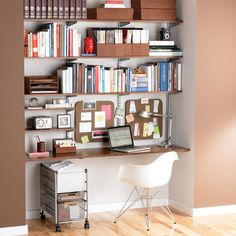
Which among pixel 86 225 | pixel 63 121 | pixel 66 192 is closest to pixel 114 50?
pixel 63 121

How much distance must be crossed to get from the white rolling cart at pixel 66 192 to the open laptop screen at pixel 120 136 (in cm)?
56

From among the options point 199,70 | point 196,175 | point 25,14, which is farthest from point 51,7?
point 196,175

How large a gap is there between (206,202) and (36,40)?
2.41 meters

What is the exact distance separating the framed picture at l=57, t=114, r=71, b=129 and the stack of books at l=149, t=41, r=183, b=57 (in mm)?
1116

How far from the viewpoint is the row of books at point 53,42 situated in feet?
19.2

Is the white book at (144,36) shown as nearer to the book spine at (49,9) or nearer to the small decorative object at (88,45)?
the small decorative object at (88,45)

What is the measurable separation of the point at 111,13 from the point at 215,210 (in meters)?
2.32

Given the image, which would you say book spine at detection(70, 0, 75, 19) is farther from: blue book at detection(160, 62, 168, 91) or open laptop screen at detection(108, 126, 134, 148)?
open laptop screen at detection(108, 126, 134, 148)

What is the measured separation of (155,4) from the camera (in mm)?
6285

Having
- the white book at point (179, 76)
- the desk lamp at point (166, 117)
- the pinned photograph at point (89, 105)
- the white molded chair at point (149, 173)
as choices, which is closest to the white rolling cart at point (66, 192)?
the white molded chair at point (149, 173)

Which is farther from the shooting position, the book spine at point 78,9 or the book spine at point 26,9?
the book spine at point 78,9

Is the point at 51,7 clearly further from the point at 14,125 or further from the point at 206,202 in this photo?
the point at 206,202

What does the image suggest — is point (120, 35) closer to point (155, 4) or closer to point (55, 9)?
point (155, 4)

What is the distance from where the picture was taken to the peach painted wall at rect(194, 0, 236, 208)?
20.2 feet
